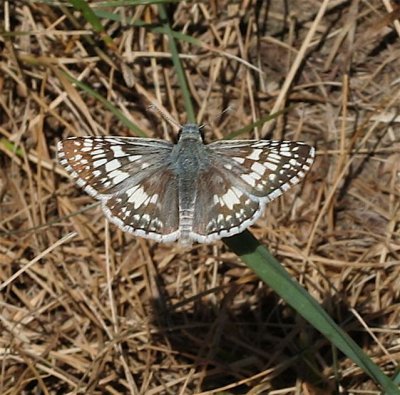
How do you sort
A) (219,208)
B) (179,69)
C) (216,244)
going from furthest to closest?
1. (216,244)
2. (179,69)
3. (219,208)

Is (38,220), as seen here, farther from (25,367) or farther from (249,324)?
(249,324)

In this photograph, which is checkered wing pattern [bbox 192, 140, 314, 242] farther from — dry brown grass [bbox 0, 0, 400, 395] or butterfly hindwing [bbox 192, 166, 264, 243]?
dry brown grass [bbox 0, 0, 400, 395]

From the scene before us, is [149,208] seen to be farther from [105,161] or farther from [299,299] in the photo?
[299,299]

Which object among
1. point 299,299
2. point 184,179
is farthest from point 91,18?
point 299,299

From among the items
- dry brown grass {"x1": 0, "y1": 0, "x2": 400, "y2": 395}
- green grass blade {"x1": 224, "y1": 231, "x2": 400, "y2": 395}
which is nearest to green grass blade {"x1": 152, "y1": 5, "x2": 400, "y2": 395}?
green grass blade {"x1": 224, "y1": 231, "x2": 400, "y2": 395}

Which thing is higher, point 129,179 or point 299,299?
point 129,179

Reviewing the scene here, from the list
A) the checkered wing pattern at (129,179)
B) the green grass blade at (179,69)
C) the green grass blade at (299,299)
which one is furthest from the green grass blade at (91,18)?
the green grass blade at (299,299)

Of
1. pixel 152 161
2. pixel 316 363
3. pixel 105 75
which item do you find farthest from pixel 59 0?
pixel 316 363
